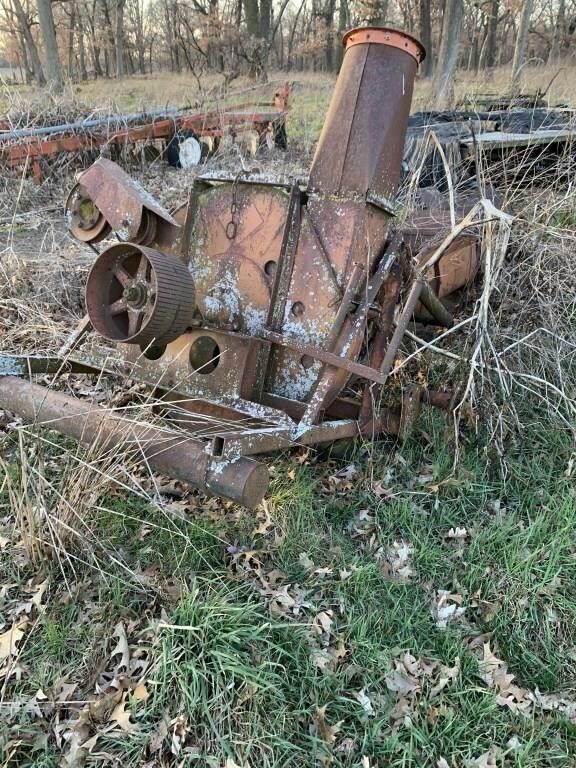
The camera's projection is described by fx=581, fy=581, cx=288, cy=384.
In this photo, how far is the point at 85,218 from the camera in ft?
10.6

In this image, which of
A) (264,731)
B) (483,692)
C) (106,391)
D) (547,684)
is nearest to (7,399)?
(106,391)

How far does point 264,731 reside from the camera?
2209 mm

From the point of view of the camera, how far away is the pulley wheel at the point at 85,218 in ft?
10.5

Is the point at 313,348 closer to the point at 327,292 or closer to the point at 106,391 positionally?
the point at 327,292

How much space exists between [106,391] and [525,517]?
9.93 ft

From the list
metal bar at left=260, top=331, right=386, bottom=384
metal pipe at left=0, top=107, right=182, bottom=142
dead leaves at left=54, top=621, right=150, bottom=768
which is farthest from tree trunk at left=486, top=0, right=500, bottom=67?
dead leaves at left=54, top=621, right=150, bottom=768

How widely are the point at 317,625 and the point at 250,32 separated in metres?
22.8

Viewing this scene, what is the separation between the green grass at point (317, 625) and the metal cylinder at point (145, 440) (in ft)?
1.23

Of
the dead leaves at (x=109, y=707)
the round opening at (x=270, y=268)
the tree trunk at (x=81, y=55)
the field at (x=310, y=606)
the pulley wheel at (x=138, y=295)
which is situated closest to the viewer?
the dead leaves at (x=109, y=707)

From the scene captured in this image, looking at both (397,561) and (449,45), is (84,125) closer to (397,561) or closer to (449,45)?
(397,561)

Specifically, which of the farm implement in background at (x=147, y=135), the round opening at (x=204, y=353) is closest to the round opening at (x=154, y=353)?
the round opening at (x=204, y=353)

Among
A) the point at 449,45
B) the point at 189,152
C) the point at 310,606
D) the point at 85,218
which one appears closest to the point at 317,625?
the point at 310,606

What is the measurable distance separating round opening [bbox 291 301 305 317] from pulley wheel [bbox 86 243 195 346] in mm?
686

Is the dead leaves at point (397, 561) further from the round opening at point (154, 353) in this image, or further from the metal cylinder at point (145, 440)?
the round opening at point (154, 353)
